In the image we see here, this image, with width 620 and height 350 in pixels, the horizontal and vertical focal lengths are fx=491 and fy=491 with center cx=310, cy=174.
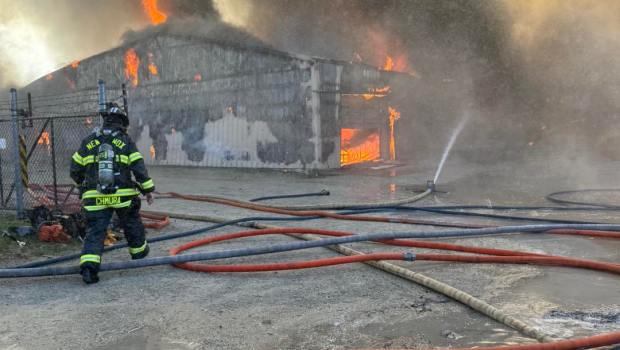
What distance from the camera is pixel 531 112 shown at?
72.0ft

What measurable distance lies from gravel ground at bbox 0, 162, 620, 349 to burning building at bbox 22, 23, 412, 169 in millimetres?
10534

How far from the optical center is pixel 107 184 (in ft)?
15.6

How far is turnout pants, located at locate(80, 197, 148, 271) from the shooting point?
4672 millimetres

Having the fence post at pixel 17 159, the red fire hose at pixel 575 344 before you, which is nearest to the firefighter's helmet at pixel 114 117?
the fence post at pixel 17 159

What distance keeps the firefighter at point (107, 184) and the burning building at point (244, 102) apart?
1113 centimetres

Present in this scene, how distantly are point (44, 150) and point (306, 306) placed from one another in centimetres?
2065

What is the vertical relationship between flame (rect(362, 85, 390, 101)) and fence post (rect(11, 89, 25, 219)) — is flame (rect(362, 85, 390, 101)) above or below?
above

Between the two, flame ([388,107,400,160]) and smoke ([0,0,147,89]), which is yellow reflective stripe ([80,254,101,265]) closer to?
flame ([388,107,400,160])

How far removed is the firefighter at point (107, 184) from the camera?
15.5ft

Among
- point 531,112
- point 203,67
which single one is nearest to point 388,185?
point 203,67

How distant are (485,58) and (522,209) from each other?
16066 millimetres

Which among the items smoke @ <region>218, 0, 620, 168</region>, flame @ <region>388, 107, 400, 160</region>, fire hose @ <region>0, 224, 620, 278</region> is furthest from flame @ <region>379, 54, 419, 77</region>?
fire hose @ <region>0, 224, 620, 278</region>

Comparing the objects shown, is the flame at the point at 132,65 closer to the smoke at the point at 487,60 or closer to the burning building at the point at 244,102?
the burning building at the point at 244,102

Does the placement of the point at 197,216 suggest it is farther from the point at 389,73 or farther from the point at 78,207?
the point at 389,73
